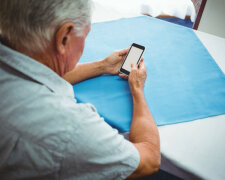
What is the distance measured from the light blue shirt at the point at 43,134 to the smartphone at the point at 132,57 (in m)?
0.43

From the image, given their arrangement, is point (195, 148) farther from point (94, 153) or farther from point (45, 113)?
point (45, 113)

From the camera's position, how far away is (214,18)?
1603mm

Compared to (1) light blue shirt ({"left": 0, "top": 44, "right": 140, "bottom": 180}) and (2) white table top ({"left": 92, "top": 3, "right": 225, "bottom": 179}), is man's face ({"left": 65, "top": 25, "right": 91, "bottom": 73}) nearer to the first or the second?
(1) light blue shirt ({"left": 0, "top": 44, "right": 140, "bottom": 180})

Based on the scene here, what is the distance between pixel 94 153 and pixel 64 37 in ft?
0.96

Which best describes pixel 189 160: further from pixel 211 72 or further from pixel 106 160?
pixel 211 72

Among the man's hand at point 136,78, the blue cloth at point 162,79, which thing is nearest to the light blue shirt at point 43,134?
the blue cloth at point 162,79

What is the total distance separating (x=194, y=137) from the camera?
65 centimetres

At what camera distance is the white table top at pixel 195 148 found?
576 millimetres

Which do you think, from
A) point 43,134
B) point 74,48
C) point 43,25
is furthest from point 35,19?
point 43,134

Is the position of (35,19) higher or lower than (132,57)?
higher

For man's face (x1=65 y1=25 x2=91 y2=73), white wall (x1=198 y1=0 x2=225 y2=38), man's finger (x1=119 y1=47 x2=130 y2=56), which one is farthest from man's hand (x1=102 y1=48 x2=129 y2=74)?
white wall (x1=198 y1=0 x2=225 y2=38)

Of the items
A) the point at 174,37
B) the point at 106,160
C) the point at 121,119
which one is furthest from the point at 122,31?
the point at 106,160

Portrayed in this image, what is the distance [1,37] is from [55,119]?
27cm

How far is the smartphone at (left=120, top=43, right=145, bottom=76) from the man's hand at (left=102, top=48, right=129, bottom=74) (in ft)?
0.10
